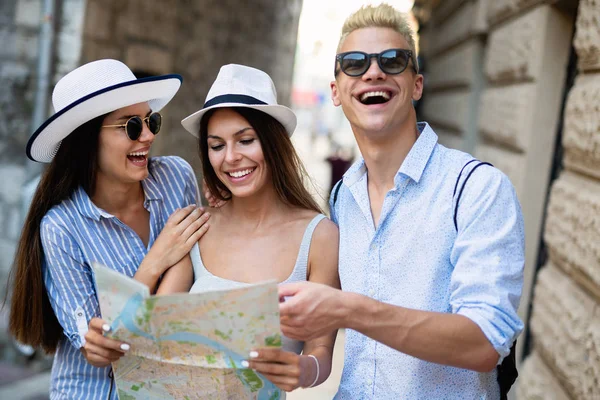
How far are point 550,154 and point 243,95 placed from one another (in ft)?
6.91

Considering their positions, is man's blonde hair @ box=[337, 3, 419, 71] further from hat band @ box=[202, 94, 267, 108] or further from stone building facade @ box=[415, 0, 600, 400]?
stone building facade @ box=[415, 0, 600, 400]

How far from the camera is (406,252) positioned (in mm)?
1846

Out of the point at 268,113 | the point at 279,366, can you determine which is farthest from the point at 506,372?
the point at 268,113

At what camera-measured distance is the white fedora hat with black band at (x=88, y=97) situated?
2.41 metres

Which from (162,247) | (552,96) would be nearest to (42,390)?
(162,247)

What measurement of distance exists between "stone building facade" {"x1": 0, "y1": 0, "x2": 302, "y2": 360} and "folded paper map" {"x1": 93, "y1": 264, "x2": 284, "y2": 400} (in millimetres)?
1076

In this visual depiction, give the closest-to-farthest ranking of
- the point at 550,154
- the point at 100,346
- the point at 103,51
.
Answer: the point at 100,346
the point at 550,154
the point at 103,51

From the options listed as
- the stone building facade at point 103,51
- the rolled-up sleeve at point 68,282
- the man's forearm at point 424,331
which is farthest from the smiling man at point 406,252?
the stone building facade at point 103,51

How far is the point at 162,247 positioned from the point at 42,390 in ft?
10.6

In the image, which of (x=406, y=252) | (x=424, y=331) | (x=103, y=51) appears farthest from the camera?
(x=103, y=51)

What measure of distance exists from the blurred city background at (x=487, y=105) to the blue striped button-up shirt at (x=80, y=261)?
1.46 ft

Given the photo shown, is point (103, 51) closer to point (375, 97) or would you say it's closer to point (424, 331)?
point (375, 97)

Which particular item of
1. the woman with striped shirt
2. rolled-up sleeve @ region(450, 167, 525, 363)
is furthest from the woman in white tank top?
rolled-up sleeve @ region(450, 167, 525, 363)

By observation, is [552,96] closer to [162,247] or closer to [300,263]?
[300,263]
